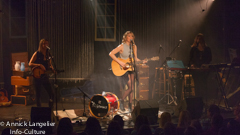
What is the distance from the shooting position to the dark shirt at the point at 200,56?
7.12 metres

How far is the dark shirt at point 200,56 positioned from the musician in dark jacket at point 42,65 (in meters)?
3.86

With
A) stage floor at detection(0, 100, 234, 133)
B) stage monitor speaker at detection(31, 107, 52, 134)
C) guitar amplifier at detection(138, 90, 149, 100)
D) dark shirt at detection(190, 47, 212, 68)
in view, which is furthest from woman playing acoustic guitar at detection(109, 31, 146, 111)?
stage monitor speaker at detection(31, 107, 52, 134)

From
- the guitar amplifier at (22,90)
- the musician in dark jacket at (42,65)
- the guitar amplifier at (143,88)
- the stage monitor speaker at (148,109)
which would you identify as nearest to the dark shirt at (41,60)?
the musician in dark jacket at (42,65)

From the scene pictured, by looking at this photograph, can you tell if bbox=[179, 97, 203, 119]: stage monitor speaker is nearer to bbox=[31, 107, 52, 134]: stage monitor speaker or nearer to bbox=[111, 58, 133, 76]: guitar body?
bbox=[111, 58, 133, 76]: guitar body

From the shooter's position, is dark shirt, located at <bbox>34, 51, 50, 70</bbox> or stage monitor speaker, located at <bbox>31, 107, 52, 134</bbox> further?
dark shirt, located at <bbox>34, 51, 50, 70</bbox>

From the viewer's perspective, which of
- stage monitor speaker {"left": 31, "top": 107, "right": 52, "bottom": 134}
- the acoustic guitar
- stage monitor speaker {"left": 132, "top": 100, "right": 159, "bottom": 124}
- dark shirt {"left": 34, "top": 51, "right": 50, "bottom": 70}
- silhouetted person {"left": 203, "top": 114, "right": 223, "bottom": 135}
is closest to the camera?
silhouetted person {"left": 203, "top": 114, "right": 223, "bottom": 135}

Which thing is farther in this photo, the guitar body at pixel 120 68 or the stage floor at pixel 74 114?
the guitar body at pixel 120 68

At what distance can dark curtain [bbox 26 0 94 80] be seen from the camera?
892 cm

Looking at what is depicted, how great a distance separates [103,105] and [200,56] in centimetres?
299

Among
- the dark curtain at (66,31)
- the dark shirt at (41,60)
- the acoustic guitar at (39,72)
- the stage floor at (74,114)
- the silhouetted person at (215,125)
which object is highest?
the dark curtain at (66,31)

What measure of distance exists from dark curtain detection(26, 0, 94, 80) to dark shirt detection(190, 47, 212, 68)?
3660mm

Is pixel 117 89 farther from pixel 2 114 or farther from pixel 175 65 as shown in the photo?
pixel 2 114

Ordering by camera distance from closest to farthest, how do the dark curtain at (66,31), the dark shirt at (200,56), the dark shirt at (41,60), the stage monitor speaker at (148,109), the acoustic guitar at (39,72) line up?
1. the stage monitor speaker at (148,109)
2. the acoustic guitar at (39,72)
3. the dark shirt at (41,60)
4. the dark shirt at (200,56)
5. the dark curtain at (66,31)

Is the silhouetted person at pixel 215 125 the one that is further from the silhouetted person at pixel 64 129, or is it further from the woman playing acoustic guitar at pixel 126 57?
the woman playing acoustic guitar at pixel 126 57
